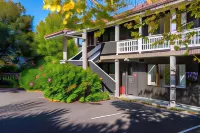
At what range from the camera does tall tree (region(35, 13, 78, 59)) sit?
20.2m

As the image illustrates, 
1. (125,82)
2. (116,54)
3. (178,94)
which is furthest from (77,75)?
(178,94)

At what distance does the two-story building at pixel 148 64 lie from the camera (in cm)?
1045

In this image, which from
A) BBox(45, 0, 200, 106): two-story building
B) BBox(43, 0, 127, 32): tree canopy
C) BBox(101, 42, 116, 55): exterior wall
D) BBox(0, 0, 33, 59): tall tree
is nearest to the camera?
BBox(43, 0, 127, 32): tree canopy

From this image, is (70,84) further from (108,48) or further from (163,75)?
(163,75)

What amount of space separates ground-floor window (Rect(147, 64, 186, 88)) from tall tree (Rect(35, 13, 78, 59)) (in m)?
9.96

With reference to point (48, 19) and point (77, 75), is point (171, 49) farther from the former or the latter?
point (48, 19)

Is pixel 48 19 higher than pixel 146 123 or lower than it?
higher

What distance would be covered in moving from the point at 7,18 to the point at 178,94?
19444 mm

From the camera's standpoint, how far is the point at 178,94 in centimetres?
1160

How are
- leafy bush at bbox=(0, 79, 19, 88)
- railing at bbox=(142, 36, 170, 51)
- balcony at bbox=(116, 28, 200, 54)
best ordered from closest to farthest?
balcony at bbox=(116, 28, 200, 54) < railing at bbox=(142, 36, 170, 51) < leafy bush at bbox=(0, 79, 19, 88)

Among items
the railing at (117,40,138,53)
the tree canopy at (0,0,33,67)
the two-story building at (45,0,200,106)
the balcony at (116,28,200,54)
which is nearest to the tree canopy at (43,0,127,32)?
the two-story building at (45,0,200,106)

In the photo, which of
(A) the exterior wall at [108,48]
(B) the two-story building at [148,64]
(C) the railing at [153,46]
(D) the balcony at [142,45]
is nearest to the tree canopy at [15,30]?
(B) the two-story building at [148,64]

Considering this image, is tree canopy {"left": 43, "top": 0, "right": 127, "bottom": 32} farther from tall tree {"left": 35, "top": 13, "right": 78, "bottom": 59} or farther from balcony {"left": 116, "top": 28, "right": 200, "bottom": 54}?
tall tree {"left": 35, "top": 13, "right": 78, "bottom": 59}

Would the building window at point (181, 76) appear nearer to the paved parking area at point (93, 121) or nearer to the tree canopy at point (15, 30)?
the paved parking area at point (93, 121)
